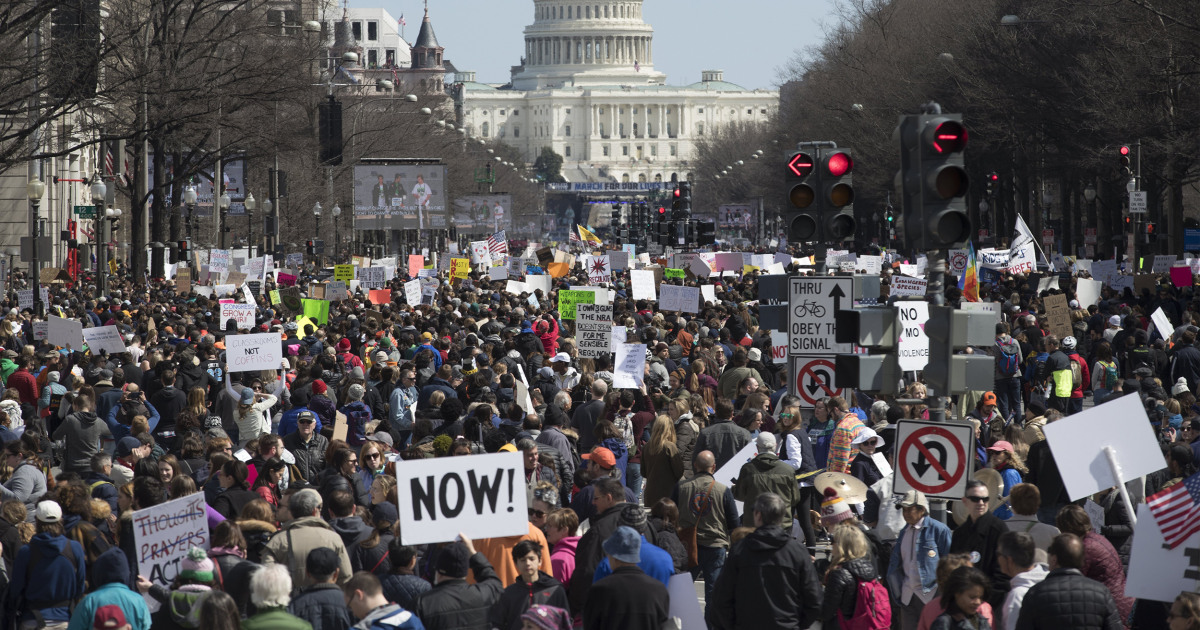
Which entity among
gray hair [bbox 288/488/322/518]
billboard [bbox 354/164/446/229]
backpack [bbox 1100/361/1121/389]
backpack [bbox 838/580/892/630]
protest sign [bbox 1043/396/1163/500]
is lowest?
backpack [bbox 838/580/892/630]

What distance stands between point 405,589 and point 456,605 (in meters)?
0.53

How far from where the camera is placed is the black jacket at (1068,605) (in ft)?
25.1

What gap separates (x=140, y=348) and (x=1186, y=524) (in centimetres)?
1510

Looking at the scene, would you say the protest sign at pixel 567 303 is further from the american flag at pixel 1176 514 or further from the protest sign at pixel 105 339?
the american flag at pixel 1176 514

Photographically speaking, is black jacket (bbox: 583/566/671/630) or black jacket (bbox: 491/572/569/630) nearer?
black jacket (bbox: 583/566/671/630)

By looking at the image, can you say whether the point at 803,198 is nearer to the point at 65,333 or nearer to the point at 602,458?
the point at 602,458

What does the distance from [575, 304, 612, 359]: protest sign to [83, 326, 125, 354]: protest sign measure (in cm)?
517

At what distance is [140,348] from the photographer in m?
20.6

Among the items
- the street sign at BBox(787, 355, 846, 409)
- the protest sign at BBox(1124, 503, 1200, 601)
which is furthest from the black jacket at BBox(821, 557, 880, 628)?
the street sign at BBox(787, 355, 846, 409)

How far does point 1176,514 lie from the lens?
8094 millimetres

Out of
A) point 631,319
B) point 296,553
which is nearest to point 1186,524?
point 296,553

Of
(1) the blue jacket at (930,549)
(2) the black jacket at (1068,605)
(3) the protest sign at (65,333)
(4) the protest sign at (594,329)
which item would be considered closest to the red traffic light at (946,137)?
(1) the blue jacket at (930,549)

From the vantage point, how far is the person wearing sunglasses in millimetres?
9356

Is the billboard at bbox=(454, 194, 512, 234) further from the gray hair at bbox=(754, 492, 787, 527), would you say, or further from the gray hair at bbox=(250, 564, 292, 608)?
the gray hair at bbox=(250, 564, 292, 608)
